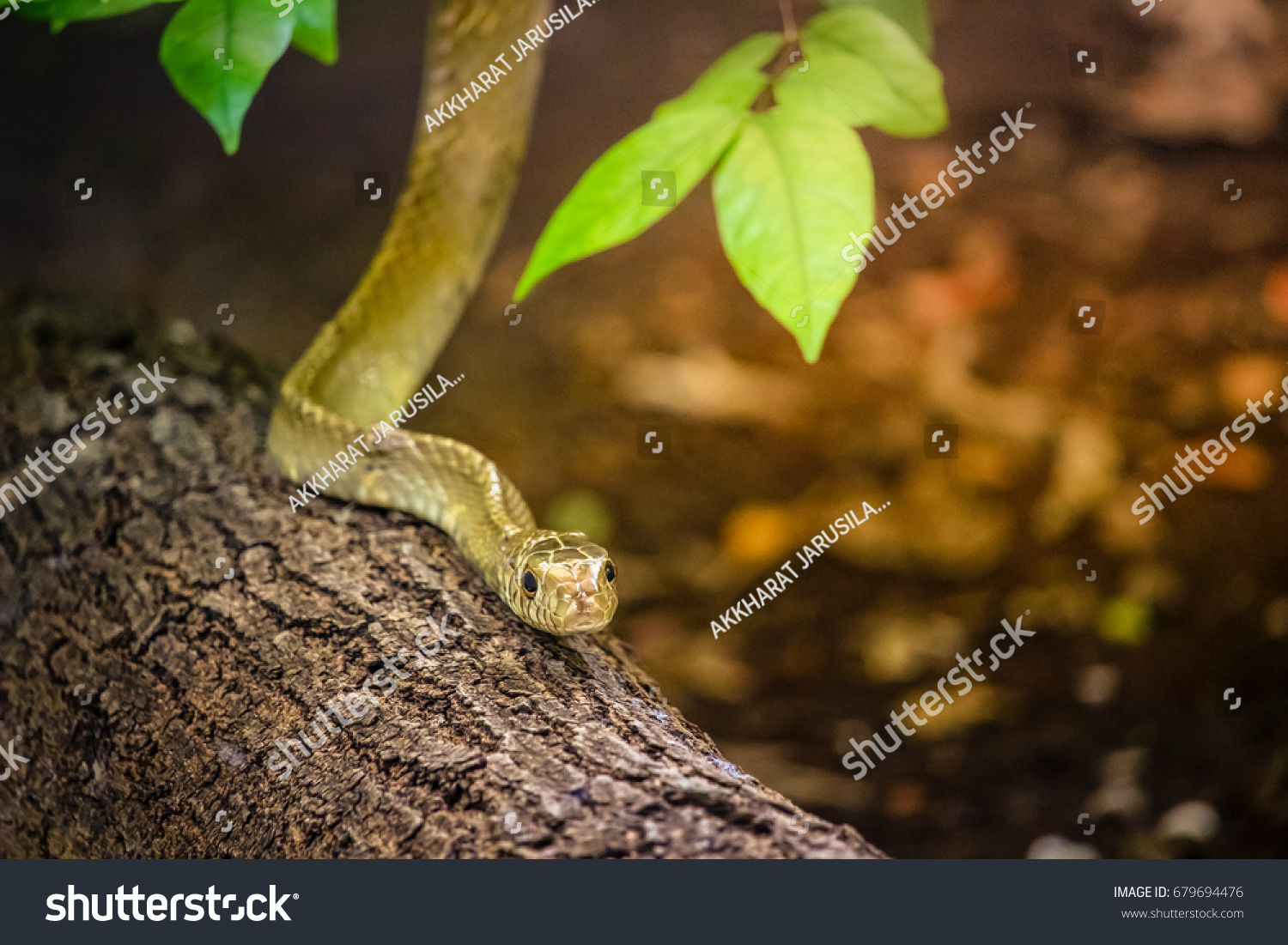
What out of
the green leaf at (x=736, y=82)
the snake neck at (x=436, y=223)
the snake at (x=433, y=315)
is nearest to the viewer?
the green leaf at (x=736, y=82)

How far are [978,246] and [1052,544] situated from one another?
0.95 meters

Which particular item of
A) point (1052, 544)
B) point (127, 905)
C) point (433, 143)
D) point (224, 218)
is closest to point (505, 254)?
point (433, 143)

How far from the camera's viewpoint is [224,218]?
2875 millimetres

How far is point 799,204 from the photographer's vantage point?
36.0 inches

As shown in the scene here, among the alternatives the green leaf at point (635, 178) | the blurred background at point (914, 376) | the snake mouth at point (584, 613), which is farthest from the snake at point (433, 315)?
the green leaf at point (635, 178)

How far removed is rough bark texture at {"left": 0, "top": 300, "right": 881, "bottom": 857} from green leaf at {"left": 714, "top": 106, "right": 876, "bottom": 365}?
52 cm

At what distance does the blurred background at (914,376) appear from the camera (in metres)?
2.12

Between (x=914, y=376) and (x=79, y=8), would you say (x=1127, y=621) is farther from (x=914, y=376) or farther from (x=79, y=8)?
(x=79, y=8)

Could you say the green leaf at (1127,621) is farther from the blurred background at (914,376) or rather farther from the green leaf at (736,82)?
the green leaf at (736,82)

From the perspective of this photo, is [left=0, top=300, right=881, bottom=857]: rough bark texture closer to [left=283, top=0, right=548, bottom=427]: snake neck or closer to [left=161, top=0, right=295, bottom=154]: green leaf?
[left=283, top=0, right=548, bottom=427]: snake neck

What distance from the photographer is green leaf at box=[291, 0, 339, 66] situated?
103 cm

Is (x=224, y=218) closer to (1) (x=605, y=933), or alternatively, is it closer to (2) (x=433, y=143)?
(2) (x=433, y=143)

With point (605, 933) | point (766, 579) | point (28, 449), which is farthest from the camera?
point (766, 579)

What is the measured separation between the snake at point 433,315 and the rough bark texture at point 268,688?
0.25ft
